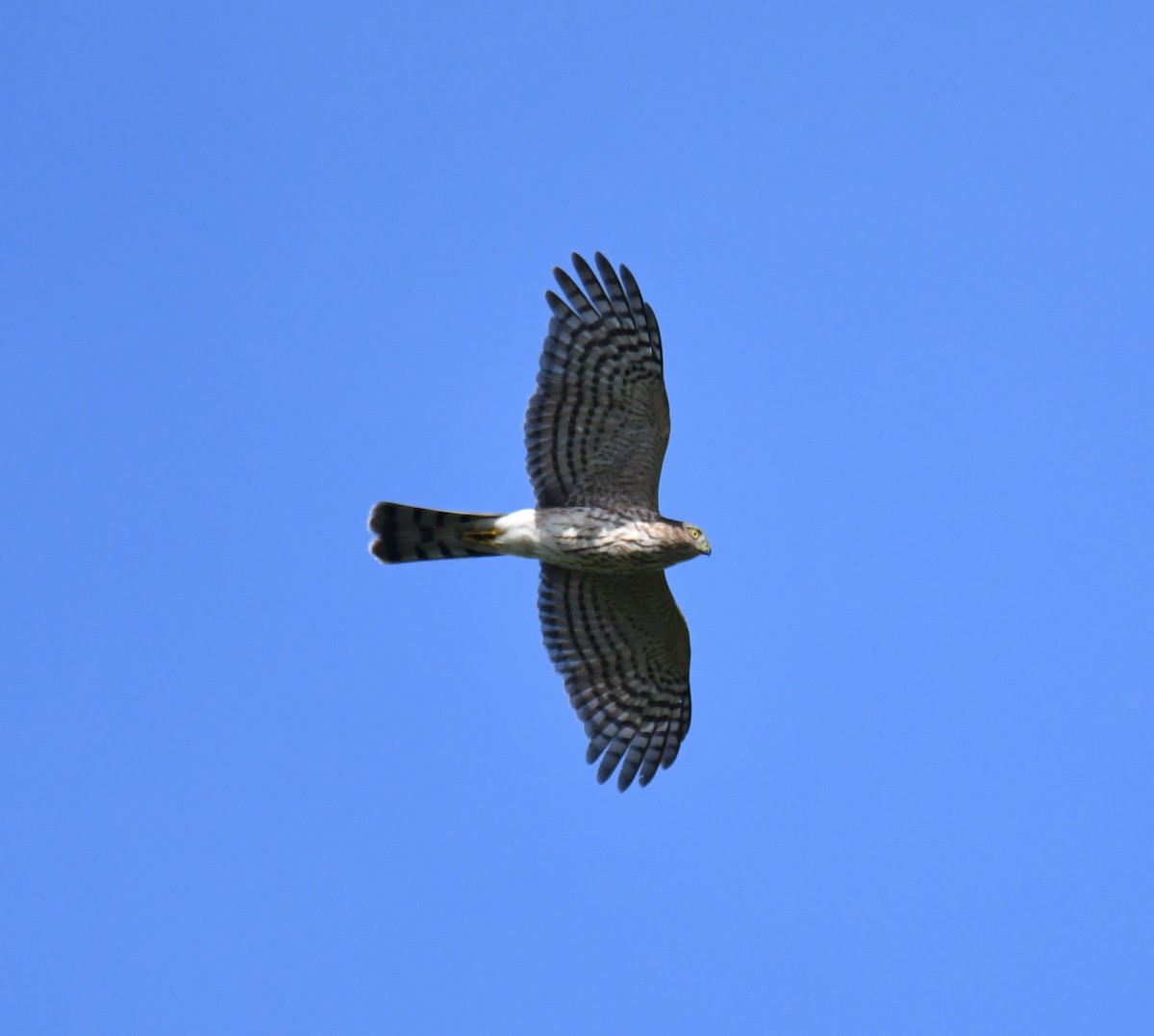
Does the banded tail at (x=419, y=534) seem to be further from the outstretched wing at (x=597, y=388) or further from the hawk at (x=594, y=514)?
the outstretched wing at (x=597, y=388)

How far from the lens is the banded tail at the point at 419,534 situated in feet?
44.7

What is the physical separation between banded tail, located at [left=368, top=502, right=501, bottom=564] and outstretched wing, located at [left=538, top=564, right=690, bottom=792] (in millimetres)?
740

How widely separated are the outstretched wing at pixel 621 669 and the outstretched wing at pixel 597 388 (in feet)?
3.67

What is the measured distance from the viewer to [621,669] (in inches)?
565

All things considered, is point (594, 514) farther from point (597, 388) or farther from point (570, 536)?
point (597, 388)

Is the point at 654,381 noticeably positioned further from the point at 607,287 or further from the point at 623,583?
the point at 623,583

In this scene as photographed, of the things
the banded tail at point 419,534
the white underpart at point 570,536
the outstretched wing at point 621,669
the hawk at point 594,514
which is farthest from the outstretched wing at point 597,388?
the outstretched wing at point 621,669

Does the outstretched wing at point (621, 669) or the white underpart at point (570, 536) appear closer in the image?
the white underpart at point (570, 536)

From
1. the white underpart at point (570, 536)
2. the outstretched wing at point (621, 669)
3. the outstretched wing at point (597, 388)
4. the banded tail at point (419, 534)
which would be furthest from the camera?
the outstretched wing at point (621, 669)

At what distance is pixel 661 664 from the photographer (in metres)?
14.4

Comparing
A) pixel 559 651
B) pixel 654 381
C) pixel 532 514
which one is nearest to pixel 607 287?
pixel 654 381

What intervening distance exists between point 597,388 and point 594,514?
0.97m

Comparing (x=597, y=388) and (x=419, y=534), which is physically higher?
(x=597, y=388)

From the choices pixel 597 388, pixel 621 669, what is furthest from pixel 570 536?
pixel 621 669
